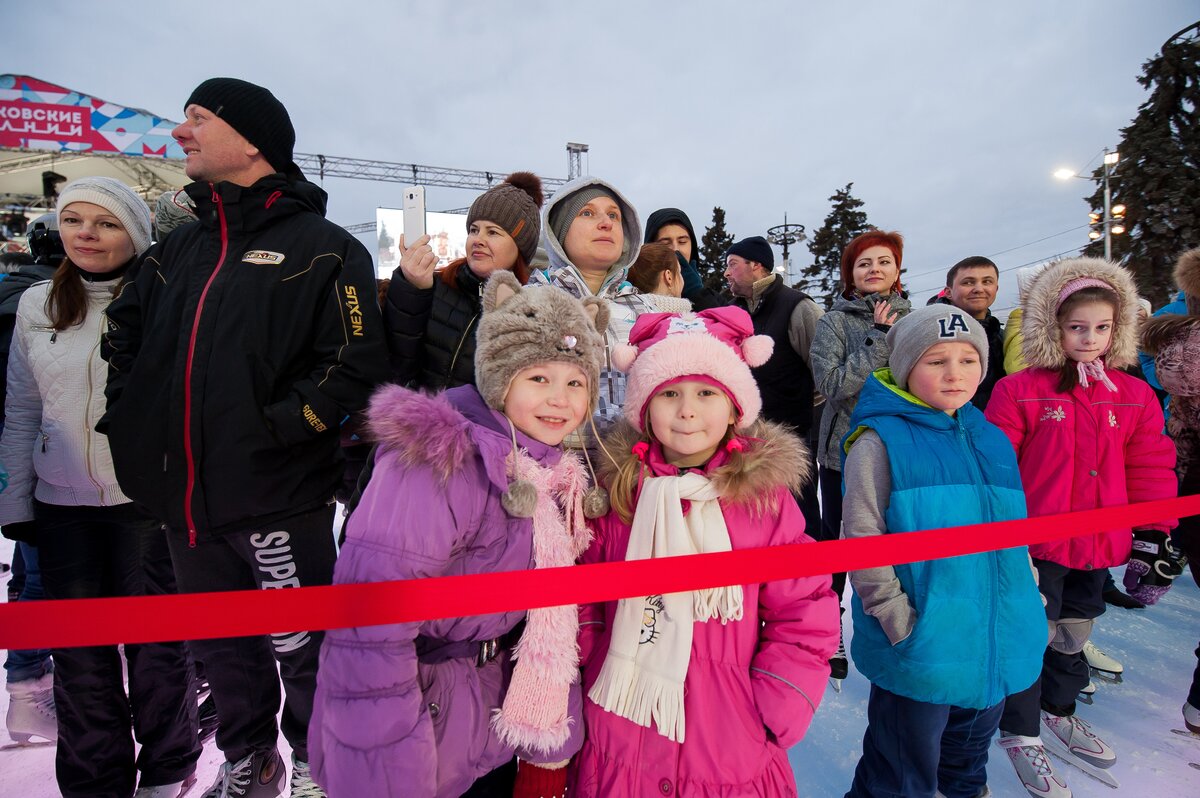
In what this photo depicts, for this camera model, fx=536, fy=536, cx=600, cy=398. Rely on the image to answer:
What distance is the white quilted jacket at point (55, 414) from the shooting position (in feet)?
6.15

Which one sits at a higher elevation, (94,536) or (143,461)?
(143,461)

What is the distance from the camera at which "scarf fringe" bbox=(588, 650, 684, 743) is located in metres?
1.26

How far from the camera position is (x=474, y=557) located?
48.7 inches

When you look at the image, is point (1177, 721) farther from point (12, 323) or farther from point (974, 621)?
point (12, 323)

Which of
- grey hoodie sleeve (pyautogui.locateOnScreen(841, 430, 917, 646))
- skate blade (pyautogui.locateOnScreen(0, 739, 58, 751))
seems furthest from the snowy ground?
grey hoodie sleeve (pyautogui.locateOnScreen(841, 430, 917, 646))

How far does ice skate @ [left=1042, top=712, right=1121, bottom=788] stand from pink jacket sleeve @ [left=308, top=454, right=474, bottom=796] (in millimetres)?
2637

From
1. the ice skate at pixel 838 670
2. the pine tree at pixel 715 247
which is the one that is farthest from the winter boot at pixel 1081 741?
the pine tree at pixel 715 247

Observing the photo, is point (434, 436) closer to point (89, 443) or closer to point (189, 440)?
point (189, 440)

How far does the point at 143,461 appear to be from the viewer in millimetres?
1597

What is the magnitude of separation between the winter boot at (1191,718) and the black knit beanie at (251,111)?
14.3 ft

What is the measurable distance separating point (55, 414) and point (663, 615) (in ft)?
7.38

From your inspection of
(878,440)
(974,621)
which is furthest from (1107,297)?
(974,621)

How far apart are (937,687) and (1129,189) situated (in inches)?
605

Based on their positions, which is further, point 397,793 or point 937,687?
point 937,687
